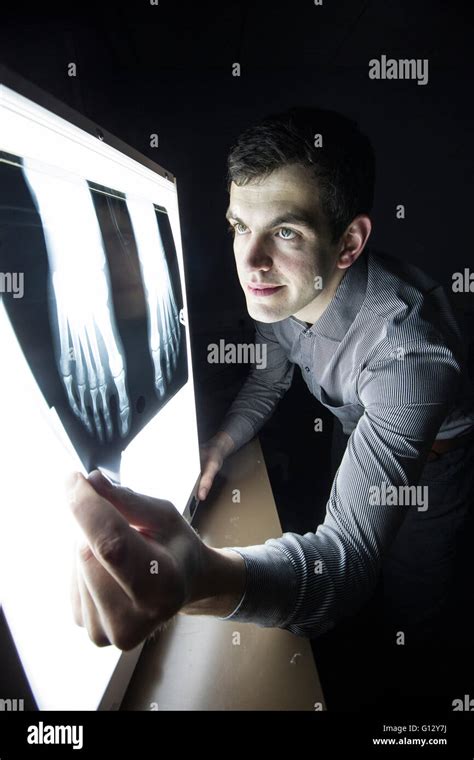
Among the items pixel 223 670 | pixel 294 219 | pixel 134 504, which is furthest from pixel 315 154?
pixel 223 670

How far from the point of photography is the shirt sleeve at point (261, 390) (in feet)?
3.69

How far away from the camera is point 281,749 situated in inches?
21.4

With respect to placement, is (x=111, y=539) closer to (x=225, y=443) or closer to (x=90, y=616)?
(x=90, y=616)

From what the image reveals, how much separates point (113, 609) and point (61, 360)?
0.21m

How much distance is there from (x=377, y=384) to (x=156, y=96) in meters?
1.53

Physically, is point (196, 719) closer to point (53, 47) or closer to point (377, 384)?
point (377, 384)

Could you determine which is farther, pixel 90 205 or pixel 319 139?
pixel 319 139

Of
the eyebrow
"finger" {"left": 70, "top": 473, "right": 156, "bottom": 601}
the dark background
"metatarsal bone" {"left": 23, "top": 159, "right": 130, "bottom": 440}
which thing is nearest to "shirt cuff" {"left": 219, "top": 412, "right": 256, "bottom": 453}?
the dark background

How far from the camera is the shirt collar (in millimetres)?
966

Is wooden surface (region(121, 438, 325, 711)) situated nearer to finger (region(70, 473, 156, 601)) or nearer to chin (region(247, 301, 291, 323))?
finger (region(70, 473, 156, 601))

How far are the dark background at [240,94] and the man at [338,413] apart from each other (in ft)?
1.22

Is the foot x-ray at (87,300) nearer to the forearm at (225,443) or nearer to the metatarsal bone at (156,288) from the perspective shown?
the metatarsal bone at (156,288)

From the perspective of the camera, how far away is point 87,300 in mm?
412

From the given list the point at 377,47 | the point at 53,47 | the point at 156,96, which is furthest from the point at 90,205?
the point at 377,47
